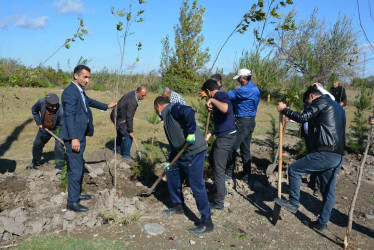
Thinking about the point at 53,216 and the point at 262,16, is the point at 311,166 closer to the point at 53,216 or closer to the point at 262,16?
the point at 262,16

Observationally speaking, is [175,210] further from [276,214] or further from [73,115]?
[73,115]

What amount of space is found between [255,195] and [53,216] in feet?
10.3

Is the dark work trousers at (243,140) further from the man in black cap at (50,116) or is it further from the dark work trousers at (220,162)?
the man in black cap at (50,116)

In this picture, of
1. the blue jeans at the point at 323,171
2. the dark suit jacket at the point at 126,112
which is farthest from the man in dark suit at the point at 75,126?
the blue jeans at the point at 323,171

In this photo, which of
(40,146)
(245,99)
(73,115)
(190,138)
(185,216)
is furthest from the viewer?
(40,146)

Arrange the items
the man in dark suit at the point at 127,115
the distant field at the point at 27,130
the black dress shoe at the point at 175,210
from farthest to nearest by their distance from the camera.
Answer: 1. the distant field at the point at 27,130
2. the man in dark suit at the point at 127,115
3. the black dress shoe at the point at 175,210

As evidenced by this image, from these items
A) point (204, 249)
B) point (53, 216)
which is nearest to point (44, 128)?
point (53, 216)

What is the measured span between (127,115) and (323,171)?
4.08 metres

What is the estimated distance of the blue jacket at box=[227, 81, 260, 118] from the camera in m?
5.45

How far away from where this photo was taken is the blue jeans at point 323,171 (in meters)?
4.09

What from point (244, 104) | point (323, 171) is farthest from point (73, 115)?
point (323, 171)

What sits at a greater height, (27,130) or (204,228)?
(27,130)

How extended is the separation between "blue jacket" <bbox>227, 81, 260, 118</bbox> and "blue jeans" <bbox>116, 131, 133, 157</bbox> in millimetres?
2580

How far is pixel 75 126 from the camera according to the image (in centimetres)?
419
